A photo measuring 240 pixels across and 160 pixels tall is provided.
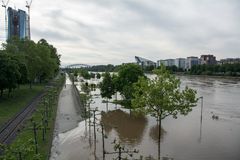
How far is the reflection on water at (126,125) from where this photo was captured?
3438 cm

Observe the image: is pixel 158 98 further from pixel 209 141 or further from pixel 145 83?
pixel 209 141

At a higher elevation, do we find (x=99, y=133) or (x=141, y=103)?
(x=141, y=103)

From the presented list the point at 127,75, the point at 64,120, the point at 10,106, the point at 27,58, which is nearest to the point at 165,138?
the point at 64,120

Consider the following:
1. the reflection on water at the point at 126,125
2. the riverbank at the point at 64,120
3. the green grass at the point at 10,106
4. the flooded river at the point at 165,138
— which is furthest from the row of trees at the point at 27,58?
the flooded river at the point at 165,138

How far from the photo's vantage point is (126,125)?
134ft

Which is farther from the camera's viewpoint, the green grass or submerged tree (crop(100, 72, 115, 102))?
submerged tree (crop(100, 72, 115, 102))

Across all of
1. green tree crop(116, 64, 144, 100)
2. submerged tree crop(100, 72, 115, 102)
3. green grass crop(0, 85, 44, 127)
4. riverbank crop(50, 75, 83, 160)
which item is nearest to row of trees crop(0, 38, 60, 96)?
green grass crop(0, 85, 44, 127)

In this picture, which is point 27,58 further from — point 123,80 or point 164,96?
point 164,96

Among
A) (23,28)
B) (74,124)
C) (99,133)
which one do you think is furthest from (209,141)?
(23,28)

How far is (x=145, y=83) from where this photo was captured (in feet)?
87.1

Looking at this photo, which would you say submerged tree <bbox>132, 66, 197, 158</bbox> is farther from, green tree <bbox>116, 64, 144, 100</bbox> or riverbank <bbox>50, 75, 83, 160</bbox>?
green tree <bbox>116, 64, 144, 100</bbox>

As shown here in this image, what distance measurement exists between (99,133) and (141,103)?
11.0m

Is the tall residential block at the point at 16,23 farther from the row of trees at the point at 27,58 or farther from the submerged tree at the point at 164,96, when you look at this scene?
the submerged tree at the point at 164,96

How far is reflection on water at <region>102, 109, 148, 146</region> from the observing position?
3438 centimetres
